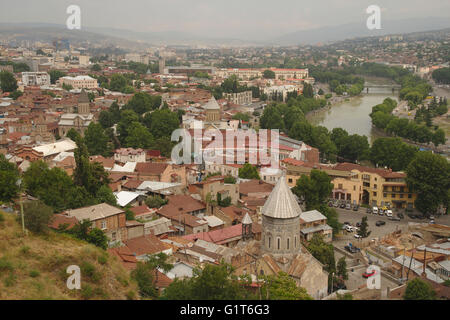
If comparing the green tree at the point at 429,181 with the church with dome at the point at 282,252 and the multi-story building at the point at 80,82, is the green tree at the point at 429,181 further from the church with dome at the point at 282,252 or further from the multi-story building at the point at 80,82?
the multi-story building at the point at 80,82

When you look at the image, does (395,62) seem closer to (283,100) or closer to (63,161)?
(283,100)

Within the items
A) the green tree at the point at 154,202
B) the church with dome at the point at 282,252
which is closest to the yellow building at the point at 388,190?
the green tree at the point at 154,202

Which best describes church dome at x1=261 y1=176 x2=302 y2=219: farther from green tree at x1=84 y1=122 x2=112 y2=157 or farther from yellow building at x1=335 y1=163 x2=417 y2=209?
green tree at x1=84 y1=122 x2=112 y2=157

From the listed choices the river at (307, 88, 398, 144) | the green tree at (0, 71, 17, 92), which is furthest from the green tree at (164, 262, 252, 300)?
the green tree at (0, 71, 17, 92)

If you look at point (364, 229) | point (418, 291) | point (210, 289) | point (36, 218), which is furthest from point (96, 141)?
point (418, 291)

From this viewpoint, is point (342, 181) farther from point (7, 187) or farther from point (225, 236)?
point (7, 187)
